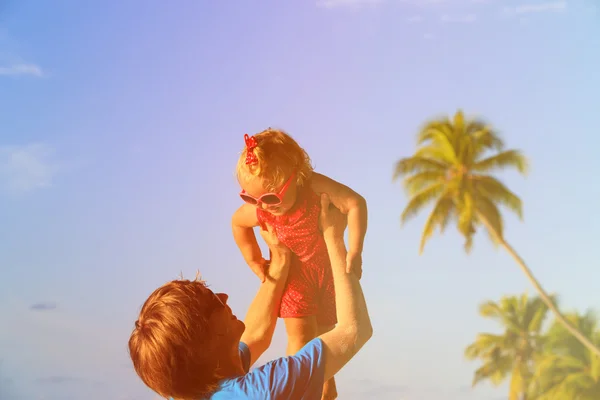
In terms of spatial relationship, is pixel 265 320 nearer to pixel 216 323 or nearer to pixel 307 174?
pixel 307 174

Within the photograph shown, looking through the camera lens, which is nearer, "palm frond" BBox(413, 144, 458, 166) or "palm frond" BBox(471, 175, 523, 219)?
"palm frond" BBox(413, 144, 458, 166)

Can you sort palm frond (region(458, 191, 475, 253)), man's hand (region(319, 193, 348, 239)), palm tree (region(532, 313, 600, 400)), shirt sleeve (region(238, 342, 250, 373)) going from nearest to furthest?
shirt sleeve (region(238, 342, 250, 373))
man's hand (region(319, 193, 348, 239))
palm frond (region(458, 191, 475, 253))
palm tree (region(532, 313, 600, 400))

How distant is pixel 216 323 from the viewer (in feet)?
2.94

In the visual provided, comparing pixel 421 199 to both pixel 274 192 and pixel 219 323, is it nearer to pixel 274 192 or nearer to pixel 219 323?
pixel 274 192

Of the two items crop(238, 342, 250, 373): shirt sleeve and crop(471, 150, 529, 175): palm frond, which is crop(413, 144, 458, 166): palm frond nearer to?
crop(471, 150, 529, 175): palm frond

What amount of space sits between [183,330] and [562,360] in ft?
A: 28.3

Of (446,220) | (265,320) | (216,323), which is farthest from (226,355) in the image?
(446,220)

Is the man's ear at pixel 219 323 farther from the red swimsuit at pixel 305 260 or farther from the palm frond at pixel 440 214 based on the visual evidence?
the palm frond at pixel 440 214

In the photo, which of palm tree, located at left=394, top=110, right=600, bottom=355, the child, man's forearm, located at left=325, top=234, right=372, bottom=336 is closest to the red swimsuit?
the child

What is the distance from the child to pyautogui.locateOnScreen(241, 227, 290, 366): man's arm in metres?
0.02

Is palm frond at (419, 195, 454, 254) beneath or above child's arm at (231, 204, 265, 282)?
above

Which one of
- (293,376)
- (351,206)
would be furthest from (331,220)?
(293,376)

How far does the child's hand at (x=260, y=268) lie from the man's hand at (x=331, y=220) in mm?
168

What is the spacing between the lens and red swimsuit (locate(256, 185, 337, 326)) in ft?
4.66
